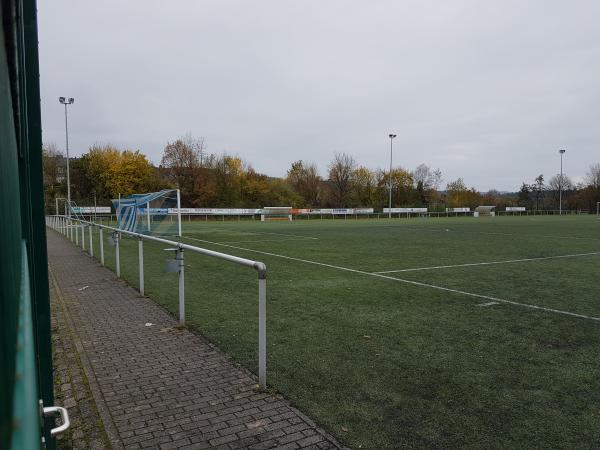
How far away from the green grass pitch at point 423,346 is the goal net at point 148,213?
12565mm

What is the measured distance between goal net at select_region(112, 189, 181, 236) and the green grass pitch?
495 inches

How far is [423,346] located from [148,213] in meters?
20.5

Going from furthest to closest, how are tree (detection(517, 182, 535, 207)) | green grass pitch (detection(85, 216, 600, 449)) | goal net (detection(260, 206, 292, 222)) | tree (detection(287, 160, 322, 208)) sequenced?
1. tree (detection(517, 182, 535, 207))
2. tree (detection(287, 160, 322, 208))
3. goal net (detection(260, 206, 292, 222))
4. green grass pitch (detection(85, 216, 600, 449))

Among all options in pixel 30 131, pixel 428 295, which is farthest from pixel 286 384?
pixel 428 295

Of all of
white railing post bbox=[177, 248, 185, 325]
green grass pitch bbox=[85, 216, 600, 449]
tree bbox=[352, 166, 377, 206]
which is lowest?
Answer: green grass pitch bbox=[85, 216, 600, 449]

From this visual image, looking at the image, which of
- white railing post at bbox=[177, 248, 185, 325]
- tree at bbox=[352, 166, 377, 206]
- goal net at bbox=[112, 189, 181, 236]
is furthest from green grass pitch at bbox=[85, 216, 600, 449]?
tree at bbox=[352, 166, 377, 206]

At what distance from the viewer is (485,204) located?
270 ft

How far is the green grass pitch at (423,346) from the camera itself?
3.54 meters

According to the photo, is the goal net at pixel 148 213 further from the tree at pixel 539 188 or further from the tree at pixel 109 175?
the tree at pixel 539 188

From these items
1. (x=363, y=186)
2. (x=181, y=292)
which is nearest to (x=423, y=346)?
(x=181, y=292)

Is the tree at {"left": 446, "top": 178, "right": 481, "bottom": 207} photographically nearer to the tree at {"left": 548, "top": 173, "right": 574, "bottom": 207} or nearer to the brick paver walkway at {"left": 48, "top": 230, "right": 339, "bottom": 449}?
the tree at {"left": 548, "top": 173, "right": 574, "bottom": 207}

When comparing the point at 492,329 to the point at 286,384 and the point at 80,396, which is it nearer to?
the point at 286,384

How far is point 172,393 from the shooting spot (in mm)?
4164

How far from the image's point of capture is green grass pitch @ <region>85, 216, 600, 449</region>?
3.54m
